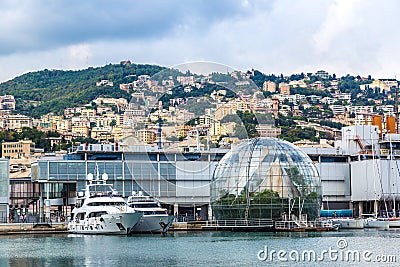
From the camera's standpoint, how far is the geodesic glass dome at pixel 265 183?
225ft

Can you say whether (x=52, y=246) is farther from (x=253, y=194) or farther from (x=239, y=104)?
(x=239, y=104)

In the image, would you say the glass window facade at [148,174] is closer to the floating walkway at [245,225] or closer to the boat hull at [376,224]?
the boat hull at [376,224]

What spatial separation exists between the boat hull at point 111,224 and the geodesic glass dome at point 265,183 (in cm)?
716

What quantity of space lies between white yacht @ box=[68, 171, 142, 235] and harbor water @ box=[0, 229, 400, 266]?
781 cm

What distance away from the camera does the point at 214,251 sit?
1939 inches

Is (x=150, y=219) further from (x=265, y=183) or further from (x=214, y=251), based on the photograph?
(x=214, y=251)

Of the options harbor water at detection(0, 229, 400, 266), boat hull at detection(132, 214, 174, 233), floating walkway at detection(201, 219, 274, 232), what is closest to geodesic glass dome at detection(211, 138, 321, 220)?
floating walkway at detection(201, 219, 274, 232)

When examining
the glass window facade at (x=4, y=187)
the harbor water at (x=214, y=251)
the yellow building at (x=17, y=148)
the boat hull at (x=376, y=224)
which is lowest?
the boat hull at (x=376, y=224)

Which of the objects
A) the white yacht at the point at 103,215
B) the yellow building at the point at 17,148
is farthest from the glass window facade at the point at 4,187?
the yellow building at the point at 17,148

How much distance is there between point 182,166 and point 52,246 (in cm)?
3795

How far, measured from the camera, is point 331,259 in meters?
42.4

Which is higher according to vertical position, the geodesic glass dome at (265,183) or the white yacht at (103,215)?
the geodesic glass dome at (265,183)

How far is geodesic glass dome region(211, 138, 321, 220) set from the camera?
6856 cm

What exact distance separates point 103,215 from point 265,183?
15.2 metres
